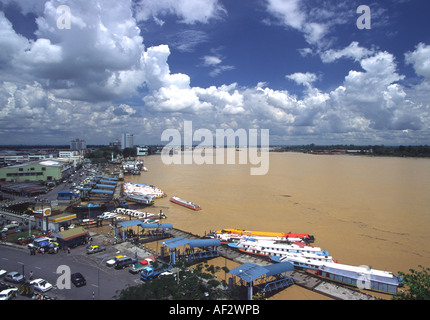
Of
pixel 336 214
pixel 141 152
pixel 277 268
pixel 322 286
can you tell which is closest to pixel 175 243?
pixel 277 268

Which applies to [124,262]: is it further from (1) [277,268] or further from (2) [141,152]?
(2) [141,152]

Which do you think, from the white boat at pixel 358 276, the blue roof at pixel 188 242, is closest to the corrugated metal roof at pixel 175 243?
the blue roof at pixel 188 242

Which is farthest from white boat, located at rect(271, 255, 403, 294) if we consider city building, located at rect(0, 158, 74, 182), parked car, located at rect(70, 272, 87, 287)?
city building, located at rect(0, 158, 74, 182)

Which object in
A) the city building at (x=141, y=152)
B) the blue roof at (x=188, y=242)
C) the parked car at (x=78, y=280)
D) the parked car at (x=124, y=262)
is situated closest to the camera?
the parked car at (x=78, y=280)

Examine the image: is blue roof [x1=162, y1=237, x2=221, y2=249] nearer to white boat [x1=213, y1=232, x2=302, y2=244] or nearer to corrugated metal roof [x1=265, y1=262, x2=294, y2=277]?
white boat [x1=213, y1=232, x2=302, y2=244]

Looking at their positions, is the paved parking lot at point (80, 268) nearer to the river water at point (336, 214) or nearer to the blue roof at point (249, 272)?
the blue roof at point (249, 272)

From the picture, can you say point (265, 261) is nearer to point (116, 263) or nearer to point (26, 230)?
point (116, 263)
